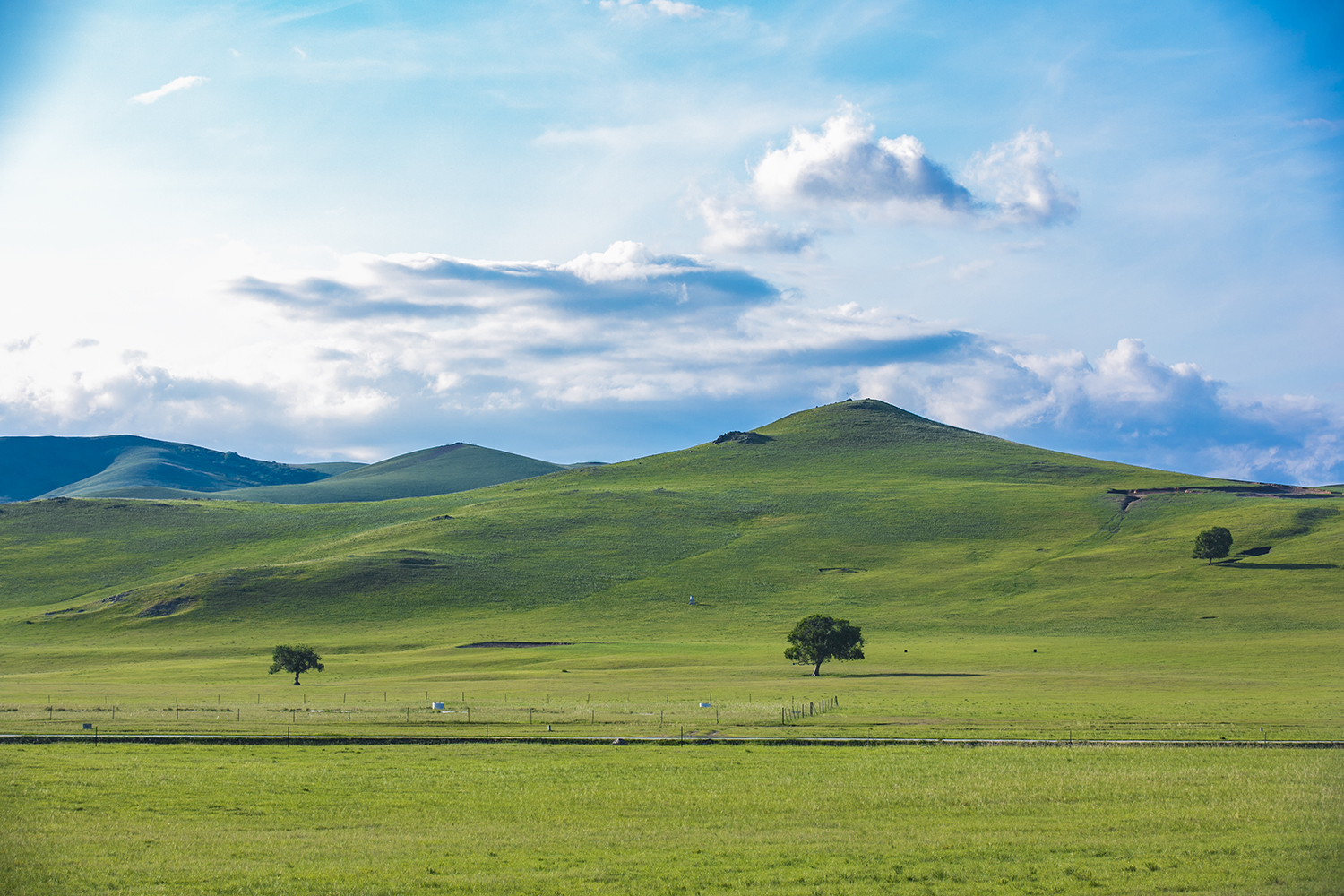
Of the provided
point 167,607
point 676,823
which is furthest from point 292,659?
point 676,823

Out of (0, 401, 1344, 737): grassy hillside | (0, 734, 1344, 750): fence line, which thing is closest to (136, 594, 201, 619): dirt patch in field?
(0, 401, 1344, 737): grassy hillside

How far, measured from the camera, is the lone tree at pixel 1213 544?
440 ft

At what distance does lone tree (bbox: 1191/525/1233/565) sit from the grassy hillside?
3064 mm

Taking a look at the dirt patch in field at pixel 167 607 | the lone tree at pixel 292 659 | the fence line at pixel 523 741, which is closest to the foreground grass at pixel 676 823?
the fence line at pixel 523 741

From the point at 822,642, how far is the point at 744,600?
146ft

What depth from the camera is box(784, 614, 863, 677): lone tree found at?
297 feet

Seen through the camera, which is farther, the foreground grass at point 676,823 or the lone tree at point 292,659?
the lone tree at point 292,659

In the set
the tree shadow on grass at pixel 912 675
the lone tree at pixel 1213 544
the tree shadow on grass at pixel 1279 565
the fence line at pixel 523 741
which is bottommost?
the tree shadow on grass at pixel 912 675

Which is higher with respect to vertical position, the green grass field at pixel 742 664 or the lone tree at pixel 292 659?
the green grass field at pixel 742 664

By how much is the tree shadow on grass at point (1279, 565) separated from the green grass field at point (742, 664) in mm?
1825

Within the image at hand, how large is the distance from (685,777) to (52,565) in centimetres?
16475

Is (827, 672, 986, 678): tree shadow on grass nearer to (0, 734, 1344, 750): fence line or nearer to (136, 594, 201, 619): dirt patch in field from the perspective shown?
(0, 734, 1344, 750): fence line

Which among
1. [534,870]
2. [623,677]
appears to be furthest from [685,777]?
[623,677]

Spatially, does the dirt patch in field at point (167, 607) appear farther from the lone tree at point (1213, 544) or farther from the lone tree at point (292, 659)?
the lone tree at point (1213, 544)
